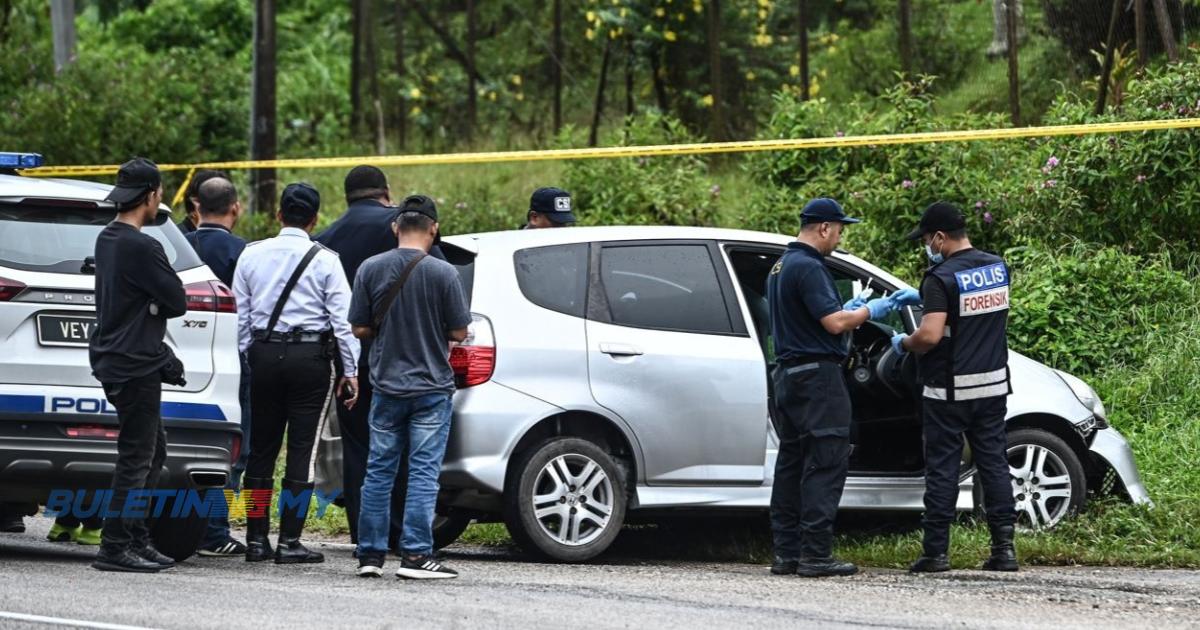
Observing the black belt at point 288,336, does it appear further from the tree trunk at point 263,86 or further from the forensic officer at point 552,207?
the tree trunk at point 263,86

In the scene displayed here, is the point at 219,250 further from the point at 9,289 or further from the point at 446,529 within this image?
the point at 446,529

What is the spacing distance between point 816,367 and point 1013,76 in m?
7.92

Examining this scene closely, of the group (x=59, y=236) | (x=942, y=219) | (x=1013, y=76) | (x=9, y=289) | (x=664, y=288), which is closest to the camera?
(x=9, y=289)

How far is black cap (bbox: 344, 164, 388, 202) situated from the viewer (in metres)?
8.46

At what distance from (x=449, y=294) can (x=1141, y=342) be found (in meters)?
5.76

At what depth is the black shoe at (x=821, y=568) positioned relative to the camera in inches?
308

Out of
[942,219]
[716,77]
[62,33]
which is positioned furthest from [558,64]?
[942,219]

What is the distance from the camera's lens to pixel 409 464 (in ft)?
24.7

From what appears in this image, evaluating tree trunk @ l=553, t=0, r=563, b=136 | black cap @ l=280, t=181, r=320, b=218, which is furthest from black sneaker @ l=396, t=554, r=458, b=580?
tree trunk @ l=553, t=0, r=563, b=136

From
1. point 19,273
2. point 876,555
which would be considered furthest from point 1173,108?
point 19,273

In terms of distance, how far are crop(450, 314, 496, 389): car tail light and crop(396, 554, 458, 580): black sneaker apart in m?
0.82

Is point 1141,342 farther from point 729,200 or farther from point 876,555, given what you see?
point 729,200

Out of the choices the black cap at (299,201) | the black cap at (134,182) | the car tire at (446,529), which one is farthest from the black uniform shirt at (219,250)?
the car tire at (446,529)

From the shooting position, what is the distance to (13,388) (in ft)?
23.9
